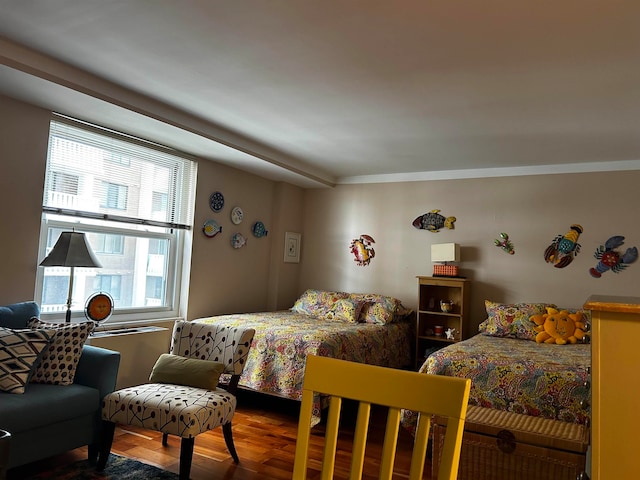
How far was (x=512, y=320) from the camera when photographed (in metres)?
4.27

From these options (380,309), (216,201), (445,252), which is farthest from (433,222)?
(216,201)

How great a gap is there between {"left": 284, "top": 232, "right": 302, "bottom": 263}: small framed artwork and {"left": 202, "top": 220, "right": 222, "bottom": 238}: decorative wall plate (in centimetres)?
111

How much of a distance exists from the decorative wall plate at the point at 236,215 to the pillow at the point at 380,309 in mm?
1531

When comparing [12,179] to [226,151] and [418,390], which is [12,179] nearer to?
[226,151]

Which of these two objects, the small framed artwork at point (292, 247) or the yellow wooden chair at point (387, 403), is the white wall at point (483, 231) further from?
the yellow wooden chair at point (387, 403)

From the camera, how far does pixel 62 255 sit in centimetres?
314

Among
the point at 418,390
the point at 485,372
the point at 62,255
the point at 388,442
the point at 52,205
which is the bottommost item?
the point at 485,372

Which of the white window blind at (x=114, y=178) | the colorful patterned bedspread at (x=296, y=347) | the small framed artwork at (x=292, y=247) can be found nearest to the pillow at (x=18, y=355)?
the white window blind at (x=114, y=178)

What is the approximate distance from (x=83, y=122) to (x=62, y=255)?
3.58 ft

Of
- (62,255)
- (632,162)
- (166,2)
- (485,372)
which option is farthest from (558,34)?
(62,255)

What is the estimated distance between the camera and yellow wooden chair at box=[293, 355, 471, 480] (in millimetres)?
1053

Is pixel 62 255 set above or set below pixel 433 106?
below

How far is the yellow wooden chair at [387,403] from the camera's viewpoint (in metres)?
1.05

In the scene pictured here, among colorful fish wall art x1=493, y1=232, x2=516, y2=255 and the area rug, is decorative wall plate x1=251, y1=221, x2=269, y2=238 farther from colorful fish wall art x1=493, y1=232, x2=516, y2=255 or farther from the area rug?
the area rug
